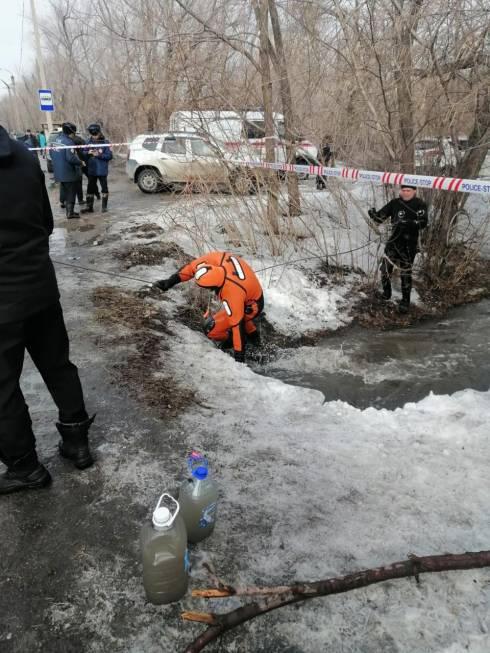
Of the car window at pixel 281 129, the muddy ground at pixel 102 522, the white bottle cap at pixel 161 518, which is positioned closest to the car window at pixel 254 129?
the car window at pixel 281 129

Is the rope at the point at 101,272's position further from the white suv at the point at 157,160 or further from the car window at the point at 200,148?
the car window at the point at 200,148

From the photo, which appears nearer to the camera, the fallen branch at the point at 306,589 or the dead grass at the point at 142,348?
the fallen branch at the point at 306,589

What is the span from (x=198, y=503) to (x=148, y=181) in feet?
39.3

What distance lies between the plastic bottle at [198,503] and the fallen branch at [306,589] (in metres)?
0.34

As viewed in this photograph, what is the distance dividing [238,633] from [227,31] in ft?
26.4

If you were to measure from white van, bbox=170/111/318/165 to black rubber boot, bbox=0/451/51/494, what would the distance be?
17.6 ft

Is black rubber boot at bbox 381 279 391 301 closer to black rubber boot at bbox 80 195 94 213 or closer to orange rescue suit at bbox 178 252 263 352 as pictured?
orange rescue suit at bbox 178 252 263 352

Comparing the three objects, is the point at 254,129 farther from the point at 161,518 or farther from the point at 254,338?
the point at 161,518

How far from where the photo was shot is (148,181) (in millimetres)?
12758

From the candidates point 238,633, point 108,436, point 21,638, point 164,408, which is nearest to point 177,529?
point 238,633

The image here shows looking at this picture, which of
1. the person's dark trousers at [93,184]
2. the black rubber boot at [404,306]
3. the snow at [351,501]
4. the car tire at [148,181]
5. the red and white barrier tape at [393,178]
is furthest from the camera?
the car tire at [148,181]

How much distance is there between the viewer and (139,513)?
2424 mm

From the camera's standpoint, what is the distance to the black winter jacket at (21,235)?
206cm

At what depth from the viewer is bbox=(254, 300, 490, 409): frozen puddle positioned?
15.9 feet
